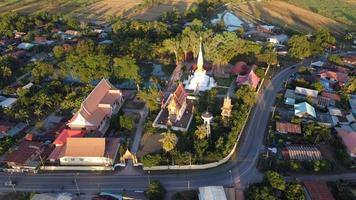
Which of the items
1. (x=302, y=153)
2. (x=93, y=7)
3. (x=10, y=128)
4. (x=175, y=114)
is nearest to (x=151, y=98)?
(x=175, y=114)

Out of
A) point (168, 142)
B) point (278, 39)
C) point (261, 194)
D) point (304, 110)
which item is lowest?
point (261, 194)

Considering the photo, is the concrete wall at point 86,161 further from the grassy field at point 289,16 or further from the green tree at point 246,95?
the grassy field at point 289,16

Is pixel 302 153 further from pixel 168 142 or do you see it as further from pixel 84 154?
pixel 84 154

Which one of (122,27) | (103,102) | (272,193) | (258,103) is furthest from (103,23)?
(272,193)

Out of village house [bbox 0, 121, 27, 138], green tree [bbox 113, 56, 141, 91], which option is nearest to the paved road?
village house [bbox 0, 121, 27, 138]

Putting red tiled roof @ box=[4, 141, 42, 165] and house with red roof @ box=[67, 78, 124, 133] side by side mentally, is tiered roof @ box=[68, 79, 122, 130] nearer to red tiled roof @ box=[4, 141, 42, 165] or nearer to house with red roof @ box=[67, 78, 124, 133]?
house with red roof @ box=[67, 78, 124, 133]
